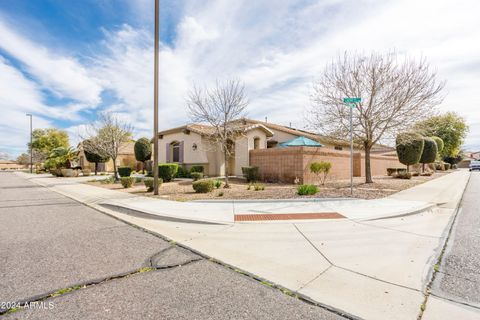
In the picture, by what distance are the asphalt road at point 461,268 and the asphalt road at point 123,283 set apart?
1.72 metres

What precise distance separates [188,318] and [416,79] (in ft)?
48.5

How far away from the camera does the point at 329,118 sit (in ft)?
46.0

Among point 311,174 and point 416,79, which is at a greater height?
point 416,79

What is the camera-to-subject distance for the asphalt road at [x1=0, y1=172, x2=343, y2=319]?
2.57m

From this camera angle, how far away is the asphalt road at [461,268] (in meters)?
2.96

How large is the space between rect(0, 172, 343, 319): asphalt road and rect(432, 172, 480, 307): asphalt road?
1.72 metres

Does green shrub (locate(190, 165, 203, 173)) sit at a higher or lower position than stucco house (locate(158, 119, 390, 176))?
lower

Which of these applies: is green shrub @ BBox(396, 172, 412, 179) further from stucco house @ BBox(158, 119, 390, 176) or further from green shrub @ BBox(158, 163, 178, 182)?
green shrub @ BBox(158, 163, 178, 182)

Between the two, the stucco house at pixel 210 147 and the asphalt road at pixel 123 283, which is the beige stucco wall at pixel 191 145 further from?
the asphalt road at pixel 123 283

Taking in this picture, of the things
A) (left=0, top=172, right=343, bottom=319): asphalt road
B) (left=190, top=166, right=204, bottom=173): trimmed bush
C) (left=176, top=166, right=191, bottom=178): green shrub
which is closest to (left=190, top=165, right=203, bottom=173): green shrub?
(left=190, top=166, right=204, bottom=173): trimmed bush

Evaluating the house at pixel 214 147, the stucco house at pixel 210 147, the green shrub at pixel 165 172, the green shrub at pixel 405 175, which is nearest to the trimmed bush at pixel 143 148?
the stucco house at pixel 210 147

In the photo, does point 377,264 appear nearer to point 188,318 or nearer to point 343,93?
point 188,318

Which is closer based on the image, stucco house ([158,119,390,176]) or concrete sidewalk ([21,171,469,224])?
concrete sidewalk ([21,171,469,224])

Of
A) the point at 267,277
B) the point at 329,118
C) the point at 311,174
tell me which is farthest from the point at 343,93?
the point at 267,277
